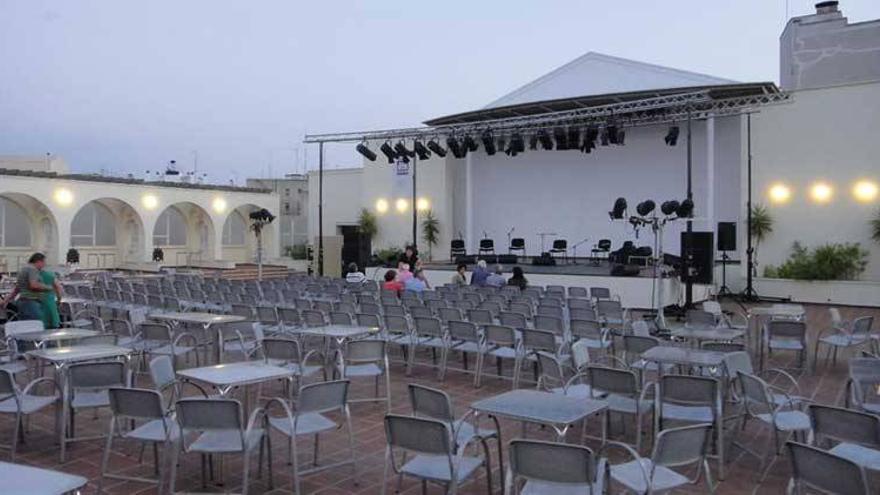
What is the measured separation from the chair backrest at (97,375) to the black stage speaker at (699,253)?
1080 cm

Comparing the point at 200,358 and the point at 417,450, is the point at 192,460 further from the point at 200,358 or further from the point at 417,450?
the point at 200,358

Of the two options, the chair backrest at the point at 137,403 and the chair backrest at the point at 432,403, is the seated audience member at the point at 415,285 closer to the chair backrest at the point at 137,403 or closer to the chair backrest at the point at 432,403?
the chair backrest at the point at 432,403

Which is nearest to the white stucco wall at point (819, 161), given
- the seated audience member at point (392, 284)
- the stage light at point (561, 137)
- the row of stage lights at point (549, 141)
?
the row of stage lights at point (549, 141)

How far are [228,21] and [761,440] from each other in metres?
15.2

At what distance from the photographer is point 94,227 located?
926 inches

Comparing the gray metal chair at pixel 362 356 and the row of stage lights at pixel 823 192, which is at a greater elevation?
the row of stage lights at pixel 823 192

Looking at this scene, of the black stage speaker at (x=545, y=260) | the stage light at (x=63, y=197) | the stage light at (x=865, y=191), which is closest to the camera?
the stage light at (x=865, y=191)

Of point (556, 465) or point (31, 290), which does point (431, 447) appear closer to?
point (556, 465)

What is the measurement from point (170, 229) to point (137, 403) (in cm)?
2304

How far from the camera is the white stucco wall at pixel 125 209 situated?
19625mm

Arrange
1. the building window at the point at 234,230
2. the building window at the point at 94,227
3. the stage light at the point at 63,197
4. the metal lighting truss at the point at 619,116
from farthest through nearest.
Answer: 1. the building window at the point at 234,230
2. the building window at the point at 94,227
3. the stage light at the point at 63,197
4. the metal lighting truss at the point at 619,116

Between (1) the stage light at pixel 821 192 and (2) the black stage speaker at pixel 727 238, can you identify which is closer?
(2) the black stage speaker at pixel 727 238

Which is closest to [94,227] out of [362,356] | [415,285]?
[415,285]

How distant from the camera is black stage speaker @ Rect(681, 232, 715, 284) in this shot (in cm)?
1301
